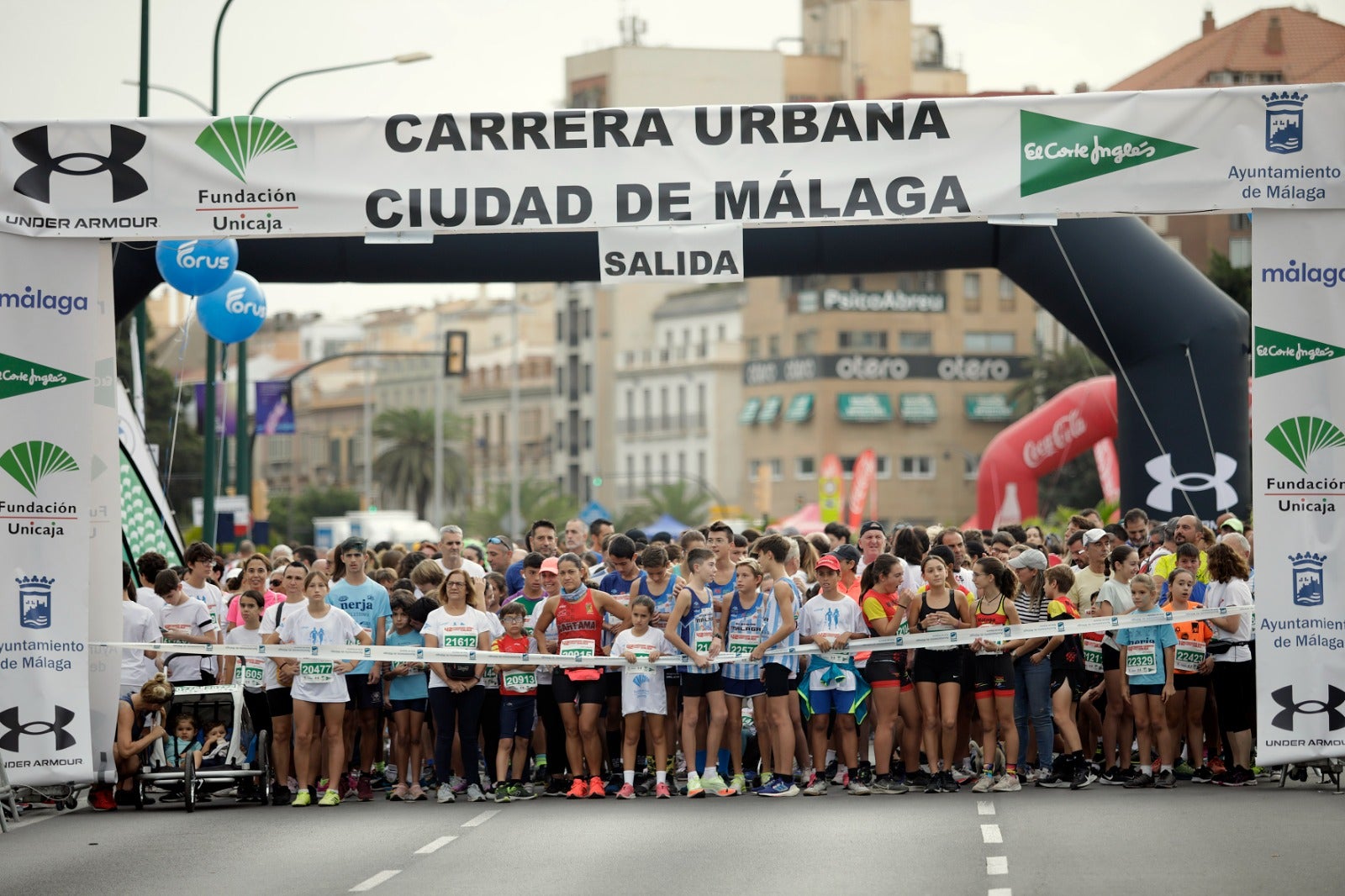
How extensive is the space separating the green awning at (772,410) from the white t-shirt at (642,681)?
95.5 metres

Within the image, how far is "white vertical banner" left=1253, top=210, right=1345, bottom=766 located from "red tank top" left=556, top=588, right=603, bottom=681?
4522 millimetres

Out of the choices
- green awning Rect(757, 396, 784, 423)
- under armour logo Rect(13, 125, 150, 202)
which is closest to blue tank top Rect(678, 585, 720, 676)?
under armour logo Rect(13, 125, 150, 202)

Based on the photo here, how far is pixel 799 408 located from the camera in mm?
108750

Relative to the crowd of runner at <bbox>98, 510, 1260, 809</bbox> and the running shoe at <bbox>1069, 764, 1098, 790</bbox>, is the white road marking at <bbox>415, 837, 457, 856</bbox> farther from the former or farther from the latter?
the running shoe at <bbox>1069, 764, 1098, 790</bbox>

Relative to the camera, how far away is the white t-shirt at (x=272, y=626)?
14938 millimetres

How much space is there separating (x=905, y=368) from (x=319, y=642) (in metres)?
96.1

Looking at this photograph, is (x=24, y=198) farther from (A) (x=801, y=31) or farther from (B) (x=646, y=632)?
(A) (x=801, y=31)

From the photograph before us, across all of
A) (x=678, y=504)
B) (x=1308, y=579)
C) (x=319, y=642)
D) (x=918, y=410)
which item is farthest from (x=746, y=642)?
(x=918, y=410)

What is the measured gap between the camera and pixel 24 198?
14.1 meters

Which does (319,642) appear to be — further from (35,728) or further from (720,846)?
(720,846)

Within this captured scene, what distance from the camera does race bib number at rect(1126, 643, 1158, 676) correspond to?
14750 mm

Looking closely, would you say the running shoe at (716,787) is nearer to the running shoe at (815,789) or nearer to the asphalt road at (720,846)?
the asphalt road at (720,846)

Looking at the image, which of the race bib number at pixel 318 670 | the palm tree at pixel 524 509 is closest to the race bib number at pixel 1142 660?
the race bib number at pixel 318 670

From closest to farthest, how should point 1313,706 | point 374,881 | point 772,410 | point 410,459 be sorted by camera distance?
point 374,881 < point 1313,706 < point 410,459 < point 772,410
